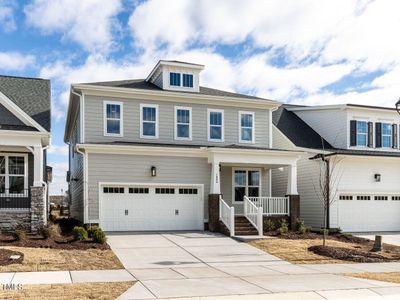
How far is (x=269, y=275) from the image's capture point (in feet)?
41.7

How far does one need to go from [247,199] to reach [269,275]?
903cm

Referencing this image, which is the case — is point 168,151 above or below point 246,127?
below

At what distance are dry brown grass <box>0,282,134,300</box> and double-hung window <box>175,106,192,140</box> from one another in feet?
42.8

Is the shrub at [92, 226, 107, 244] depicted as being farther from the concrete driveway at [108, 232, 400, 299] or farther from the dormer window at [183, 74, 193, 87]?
the dormer window at [183, 74, 193, 87]

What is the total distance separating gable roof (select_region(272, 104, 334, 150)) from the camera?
2617 centimetres

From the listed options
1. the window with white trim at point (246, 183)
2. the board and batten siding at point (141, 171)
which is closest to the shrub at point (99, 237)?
the board and batten siding at point (141, 171)

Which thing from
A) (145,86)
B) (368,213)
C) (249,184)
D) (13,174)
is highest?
(145,86)

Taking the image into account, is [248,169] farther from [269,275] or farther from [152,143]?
[269,275]

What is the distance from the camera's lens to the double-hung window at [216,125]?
23.9 m

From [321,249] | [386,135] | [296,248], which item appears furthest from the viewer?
[386,135]

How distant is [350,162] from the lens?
24.6m

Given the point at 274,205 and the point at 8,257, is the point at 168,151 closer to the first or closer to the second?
the point at 274,205

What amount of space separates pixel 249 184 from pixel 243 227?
3.84m

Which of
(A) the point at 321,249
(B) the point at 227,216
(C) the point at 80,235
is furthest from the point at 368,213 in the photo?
(C) the point at 80,235
